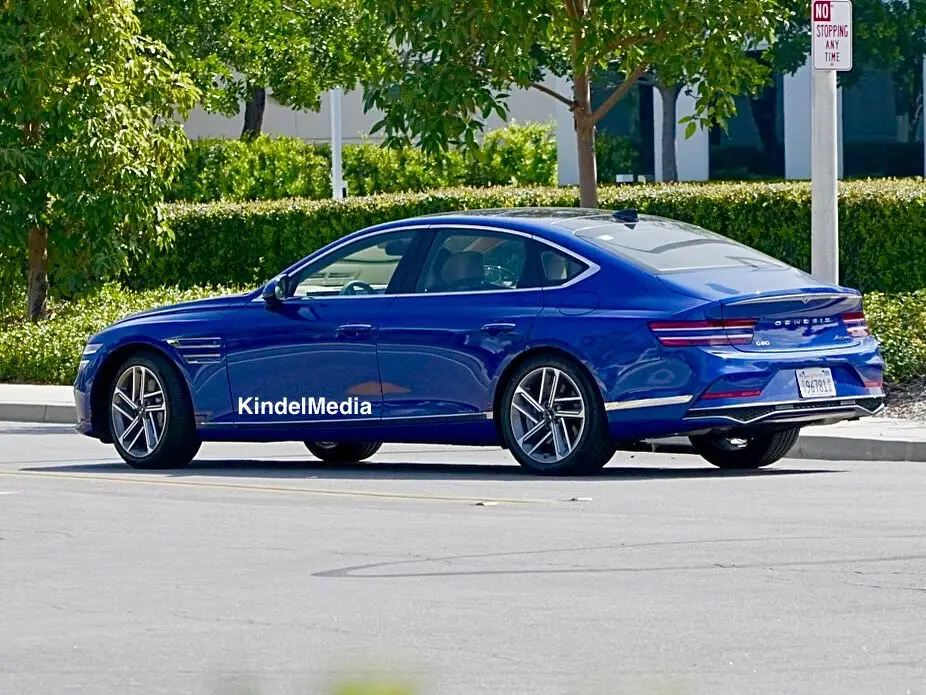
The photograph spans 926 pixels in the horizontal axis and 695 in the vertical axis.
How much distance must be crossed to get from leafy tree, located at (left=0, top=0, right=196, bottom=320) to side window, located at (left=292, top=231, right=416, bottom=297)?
9710 mm

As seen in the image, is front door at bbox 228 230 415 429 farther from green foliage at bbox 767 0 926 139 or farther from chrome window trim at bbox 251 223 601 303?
green foliage at bbox 767 0 926 139

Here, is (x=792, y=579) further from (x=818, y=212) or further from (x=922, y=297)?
(x=922, y=297)

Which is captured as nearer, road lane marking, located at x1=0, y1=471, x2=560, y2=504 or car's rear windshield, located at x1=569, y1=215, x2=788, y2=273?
road lane marking, located at x1=0, y1=471, x2=560, y2=504

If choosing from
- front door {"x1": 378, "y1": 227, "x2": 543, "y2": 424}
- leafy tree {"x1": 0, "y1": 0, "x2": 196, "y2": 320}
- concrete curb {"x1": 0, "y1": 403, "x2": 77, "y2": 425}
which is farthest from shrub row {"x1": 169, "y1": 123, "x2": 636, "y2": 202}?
front door {"x1": 378, "y1": 227, "x2": 543, "y2": 424}

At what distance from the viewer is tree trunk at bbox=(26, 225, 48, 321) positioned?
23.8m

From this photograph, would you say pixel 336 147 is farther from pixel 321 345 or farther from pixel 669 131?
pixel 321 345

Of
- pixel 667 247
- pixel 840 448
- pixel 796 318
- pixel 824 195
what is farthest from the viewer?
pixel 824 195

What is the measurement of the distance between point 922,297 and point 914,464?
4314mm

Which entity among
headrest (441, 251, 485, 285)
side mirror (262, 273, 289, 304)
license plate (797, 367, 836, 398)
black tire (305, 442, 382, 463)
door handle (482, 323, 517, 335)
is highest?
headrest (441, 251, 485, 285)

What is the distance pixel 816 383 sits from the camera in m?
11.8

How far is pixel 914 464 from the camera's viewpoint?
1295cm

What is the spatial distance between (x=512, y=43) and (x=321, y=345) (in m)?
5.72

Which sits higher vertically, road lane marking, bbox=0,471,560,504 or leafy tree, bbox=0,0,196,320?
leafy tree, bbox=0,0,196,320

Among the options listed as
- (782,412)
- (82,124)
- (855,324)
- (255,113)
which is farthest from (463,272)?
(255,113)
